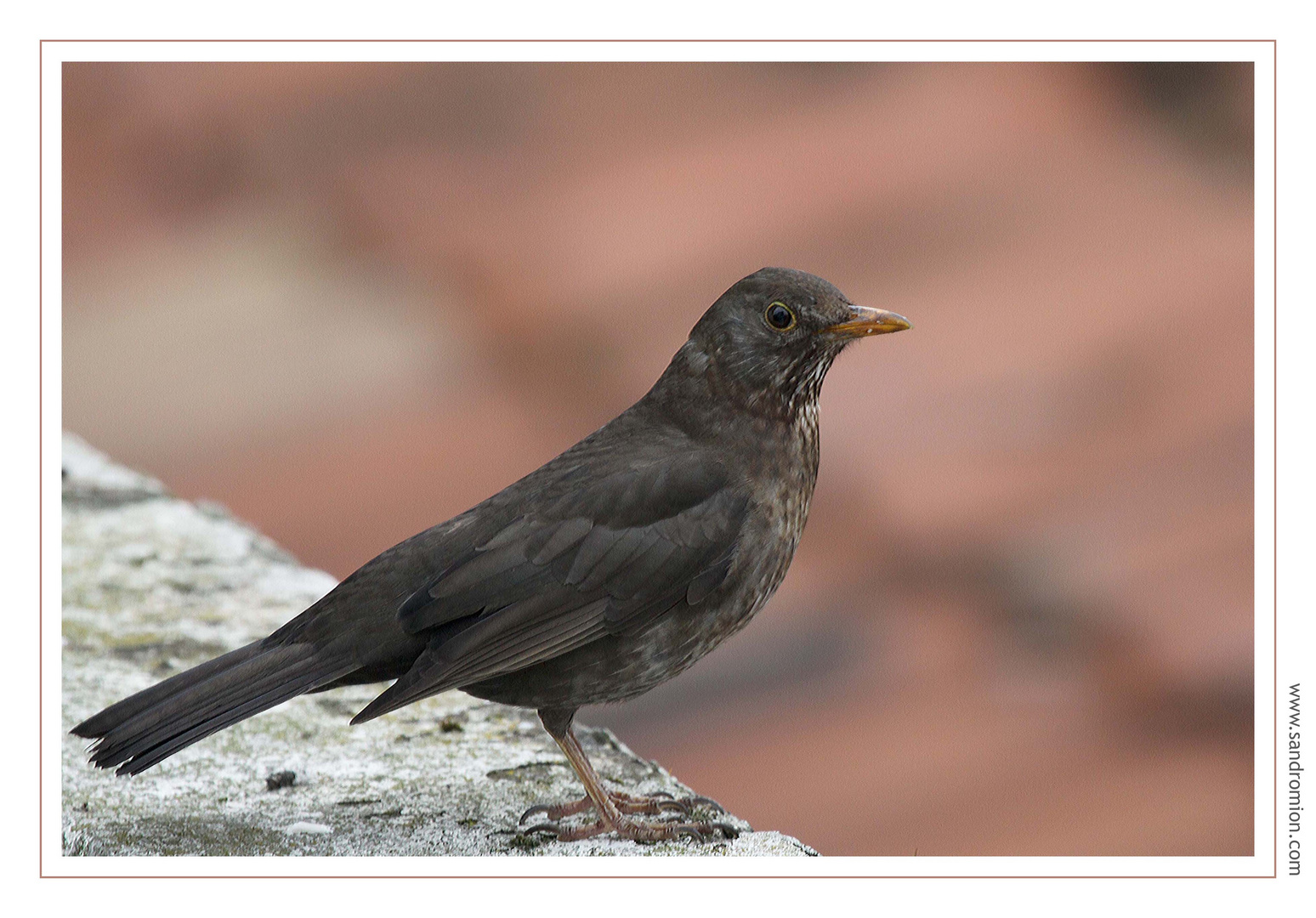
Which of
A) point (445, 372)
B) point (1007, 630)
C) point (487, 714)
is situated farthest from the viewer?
point (445, 372)

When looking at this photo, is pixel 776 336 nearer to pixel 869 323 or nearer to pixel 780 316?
pixel 780 316

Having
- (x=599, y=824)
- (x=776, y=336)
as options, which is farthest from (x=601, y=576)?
(x=776, y=336)

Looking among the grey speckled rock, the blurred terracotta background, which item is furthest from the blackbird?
the blurred terracotta background

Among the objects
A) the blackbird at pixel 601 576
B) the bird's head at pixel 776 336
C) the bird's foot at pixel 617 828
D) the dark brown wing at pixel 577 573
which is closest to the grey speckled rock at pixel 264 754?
the bird's foot at pixel 617 828

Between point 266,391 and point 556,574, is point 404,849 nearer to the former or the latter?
point 556,574

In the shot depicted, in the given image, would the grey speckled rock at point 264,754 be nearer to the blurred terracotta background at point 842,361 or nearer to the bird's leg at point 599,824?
the bird's leg at point 599,824
